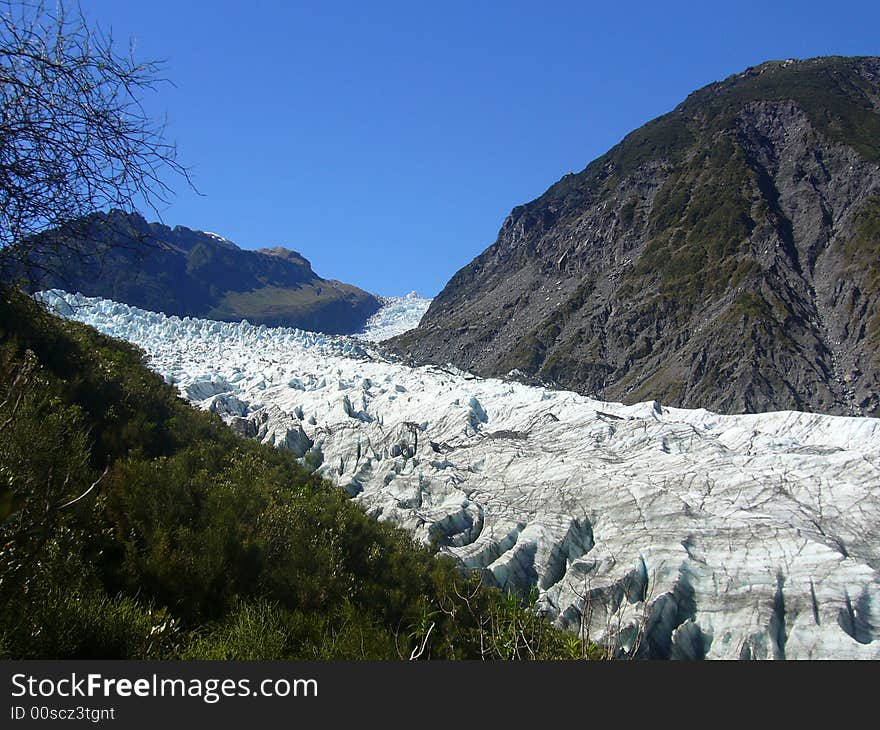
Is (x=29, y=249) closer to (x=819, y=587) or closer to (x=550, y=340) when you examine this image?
(x=819, y=587)

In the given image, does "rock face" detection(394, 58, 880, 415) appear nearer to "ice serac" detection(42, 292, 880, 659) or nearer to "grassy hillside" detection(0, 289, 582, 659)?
"ice serac" detection(42, 292, 880, 659)

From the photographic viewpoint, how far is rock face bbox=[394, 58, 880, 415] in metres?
92.1

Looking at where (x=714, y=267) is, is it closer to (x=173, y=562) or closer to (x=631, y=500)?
(x=631, y=500)

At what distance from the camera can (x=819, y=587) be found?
15.9 meters

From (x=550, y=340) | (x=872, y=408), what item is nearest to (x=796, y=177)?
(x=550, y=340)

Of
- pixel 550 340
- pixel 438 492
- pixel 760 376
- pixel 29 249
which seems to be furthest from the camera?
pixel 550 340

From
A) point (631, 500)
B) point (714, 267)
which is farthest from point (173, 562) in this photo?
point (714, 267)

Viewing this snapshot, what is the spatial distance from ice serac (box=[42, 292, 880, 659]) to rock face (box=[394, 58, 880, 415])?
6422 cm

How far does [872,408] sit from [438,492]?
75.2m

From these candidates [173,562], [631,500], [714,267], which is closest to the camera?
[173,562]

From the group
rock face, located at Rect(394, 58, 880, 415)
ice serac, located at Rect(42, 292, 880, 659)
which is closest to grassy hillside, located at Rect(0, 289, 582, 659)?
ice serac, located at Rect(42, 292, 880, 659)

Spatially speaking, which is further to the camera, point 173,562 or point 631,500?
point 631,500

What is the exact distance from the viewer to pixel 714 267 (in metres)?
116

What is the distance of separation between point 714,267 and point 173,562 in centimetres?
12279
